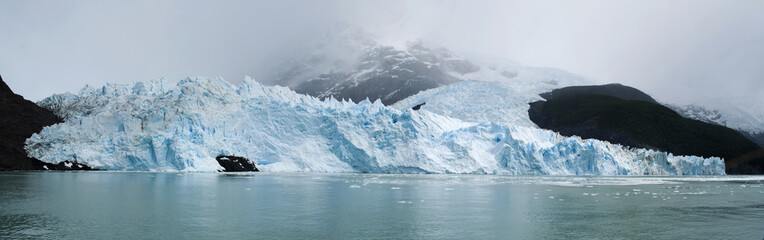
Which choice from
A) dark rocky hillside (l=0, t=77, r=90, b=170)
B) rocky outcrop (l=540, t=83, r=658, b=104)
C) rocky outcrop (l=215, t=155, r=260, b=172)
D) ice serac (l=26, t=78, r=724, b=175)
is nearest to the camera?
ice serac (l=26, t=78, r=724, b=175)

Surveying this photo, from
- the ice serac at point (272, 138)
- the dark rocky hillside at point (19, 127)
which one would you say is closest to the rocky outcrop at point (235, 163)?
the ice serac at point (272, 138)

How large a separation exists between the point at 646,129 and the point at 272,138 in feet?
235

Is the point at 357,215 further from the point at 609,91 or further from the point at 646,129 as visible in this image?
the point at 609,91

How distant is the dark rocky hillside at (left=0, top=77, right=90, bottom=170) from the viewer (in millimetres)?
41281

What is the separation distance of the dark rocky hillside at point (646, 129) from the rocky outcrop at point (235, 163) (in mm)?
59680

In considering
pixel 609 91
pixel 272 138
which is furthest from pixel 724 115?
pixel 272 138

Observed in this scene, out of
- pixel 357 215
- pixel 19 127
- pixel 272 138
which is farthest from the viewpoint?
pixel 19 127

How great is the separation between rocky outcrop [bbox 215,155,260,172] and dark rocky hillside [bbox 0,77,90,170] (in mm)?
10464

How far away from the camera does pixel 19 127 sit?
146 feet

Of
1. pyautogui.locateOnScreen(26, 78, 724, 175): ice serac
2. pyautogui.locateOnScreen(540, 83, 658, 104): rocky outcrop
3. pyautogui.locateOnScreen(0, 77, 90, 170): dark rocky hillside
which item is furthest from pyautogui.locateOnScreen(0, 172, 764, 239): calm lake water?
pyautogui.locateOnScreen(540, 83, 658, 104): rocky outcrop

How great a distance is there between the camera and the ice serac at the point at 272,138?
40156 mm

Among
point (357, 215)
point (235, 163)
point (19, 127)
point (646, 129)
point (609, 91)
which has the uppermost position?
point (609, 91)

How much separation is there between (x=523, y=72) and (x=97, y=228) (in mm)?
131105

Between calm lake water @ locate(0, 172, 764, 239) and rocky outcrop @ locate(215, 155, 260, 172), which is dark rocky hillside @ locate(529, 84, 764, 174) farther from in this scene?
calm lake water @ locate(0, 172, 764, 239)
